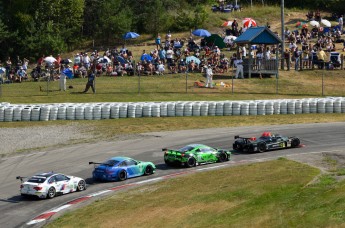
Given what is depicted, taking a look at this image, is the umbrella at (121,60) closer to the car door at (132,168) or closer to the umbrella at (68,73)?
the umbrella at (68,73)

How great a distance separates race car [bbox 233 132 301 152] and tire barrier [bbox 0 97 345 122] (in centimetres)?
891

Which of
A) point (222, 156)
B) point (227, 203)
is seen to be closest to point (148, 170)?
point (222, 156)

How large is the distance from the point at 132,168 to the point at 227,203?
22.5 feet

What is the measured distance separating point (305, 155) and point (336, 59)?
1051 inches

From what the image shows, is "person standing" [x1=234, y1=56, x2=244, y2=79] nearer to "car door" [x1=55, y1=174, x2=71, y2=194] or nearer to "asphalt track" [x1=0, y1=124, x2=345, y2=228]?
"asphalt track" [x1=0, y1=124, x2=345, y2=228]

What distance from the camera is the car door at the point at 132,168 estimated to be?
33.5 meters

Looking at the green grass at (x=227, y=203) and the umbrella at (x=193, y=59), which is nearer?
the green grass at (x=227, y=203)

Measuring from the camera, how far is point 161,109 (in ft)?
157

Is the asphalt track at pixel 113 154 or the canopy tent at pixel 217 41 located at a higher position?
the canopy tent at pixel 217 41

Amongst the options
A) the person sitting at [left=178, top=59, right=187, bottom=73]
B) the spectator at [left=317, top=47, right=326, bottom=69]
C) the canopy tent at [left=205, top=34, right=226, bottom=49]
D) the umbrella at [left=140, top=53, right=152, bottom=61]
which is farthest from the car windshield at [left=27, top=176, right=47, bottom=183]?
the canopy tent at [left=205, top=34, right=226, bottom=49]

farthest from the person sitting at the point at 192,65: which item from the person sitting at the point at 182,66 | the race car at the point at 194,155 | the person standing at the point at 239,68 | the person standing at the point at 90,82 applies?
the race car at the point at 194,155

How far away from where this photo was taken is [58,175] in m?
30.8

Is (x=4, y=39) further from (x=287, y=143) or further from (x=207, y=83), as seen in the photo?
(x=287, y=143)

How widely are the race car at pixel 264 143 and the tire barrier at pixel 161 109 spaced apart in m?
8.91
